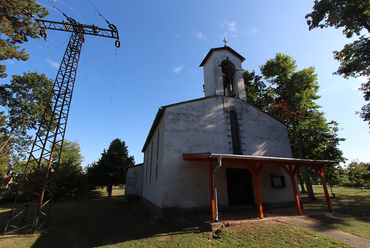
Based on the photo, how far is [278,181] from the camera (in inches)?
450

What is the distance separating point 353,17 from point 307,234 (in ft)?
51.9

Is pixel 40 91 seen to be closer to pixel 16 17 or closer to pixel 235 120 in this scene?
pixel 16 17

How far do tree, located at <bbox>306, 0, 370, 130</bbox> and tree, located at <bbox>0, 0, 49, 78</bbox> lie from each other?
69.8ft

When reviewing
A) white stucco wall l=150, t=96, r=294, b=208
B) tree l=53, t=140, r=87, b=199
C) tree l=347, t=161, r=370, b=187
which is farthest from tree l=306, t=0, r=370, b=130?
tree l=347, t=161, r=370, b=187

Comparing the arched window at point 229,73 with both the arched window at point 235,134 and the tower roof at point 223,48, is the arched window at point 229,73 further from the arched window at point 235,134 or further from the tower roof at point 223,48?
the arched window at point 235,134

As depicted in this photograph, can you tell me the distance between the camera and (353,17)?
12219 millimetres

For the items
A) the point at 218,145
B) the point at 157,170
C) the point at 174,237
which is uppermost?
the point at 218,145

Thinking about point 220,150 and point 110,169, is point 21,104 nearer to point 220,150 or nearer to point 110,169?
point 110,169

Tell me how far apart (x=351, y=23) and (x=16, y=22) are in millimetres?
24969

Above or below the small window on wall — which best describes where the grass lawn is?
below

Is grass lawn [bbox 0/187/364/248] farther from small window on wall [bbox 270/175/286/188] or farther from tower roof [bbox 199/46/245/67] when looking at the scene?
tower roof [bbox 199/46/245/67]

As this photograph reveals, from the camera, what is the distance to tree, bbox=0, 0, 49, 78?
10.7 metres

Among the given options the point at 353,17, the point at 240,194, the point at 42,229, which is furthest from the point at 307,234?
the point at 353,17

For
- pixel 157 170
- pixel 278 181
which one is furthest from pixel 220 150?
pixel 278 181
